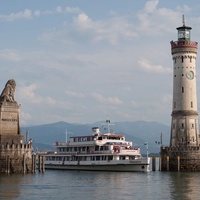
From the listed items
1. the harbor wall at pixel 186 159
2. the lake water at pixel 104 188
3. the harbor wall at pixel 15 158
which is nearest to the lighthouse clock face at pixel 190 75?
the harbor wall at pixel 186 159

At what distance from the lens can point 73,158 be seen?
10475 cm

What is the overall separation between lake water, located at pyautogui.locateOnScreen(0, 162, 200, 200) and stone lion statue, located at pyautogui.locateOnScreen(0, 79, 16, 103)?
1275 centimetres

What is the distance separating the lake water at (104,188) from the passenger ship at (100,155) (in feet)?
35.9

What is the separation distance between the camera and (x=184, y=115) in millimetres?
97062

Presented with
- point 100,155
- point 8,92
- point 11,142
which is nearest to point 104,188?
point 11,142

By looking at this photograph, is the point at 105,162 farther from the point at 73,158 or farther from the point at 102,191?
the point at 102,191

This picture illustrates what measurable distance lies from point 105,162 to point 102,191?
3492cm

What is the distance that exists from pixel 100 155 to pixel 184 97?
58.2 feet

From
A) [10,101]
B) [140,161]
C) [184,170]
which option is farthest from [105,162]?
[10,101]

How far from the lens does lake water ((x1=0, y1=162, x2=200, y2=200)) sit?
56.3 metres

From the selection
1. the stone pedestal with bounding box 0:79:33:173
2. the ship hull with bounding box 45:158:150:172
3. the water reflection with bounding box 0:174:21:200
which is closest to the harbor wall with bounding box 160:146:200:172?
the ship hull with bounding box 45:158:150:172

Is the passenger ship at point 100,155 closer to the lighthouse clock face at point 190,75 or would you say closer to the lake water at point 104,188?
the lake water at point 104,188

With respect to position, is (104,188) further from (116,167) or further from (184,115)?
(184,115)

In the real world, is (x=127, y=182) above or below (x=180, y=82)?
below
